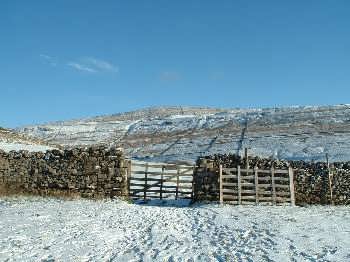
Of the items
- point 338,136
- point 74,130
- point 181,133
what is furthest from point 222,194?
point 74,130

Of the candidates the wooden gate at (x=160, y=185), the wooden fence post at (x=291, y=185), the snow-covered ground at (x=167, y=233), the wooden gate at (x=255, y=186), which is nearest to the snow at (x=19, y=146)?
the wooden gate at (x=160, y=185)

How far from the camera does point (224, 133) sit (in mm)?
79000

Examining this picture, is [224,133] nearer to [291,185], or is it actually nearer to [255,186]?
[291,185]

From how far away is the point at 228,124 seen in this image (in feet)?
282

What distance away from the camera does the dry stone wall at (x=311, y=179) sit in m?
27.1

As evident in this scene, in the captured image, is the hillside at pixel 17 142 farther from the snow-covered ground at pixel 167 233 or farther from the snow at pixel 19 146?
the snow-covered ground at pixel 167 233

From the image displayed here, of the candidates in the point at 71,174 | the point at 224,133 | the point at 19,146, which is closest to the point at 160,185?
the point at 71,174

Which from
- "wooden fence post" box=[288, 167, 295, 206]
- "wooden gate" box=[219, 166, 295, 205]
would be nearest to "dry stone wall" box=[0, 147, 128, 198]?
"wooden gate" box=[219, 166, 295, 205]

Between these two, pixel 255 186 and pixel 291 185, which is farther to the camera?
pixel 291 185

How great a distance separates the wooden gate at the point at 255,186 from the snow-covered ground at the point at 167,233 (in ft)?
6.41

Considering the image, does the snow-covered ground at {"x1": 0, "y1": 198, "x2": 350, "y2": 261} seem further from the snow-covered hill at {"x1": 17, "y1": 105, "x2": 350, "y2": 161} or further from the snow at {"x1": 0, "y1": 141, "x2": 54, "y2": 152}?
the snow-covered hill at {"x1": 17, "y1": 105, "x2": 350, "y2": 161}

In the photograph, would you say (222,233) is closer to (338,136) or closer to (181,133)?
(338,136)

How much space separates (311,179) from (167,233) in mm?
13102

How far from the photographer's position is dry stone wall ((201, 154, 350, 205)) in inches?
1066
